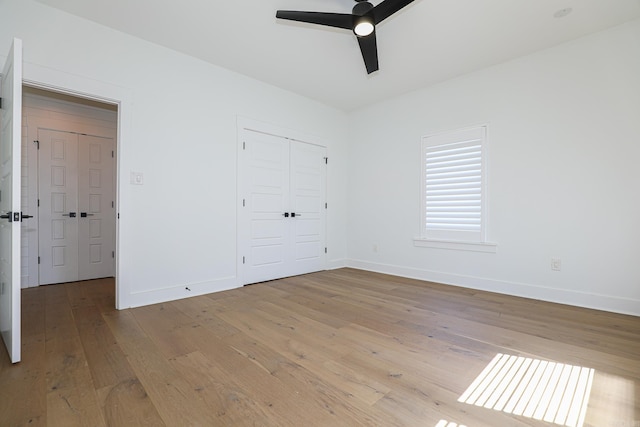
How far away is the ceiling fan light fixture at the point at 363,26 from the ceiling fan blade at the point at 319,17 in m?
0.06

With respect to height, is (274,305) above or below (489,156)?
below

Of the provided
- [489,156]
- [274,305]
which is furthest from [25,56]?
[489,156]

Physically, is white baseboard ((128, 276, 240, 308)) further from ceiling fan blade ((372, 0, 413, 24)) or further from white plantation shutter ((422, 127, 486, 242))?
ceiling fan blade ((372, 0, 413, 24))

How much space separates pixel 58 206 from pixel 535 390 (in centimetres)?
556

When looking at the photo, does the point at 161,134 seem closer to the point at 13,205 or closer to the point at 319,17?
the point at 13,205

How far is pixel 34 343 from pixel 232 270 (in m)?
1.89

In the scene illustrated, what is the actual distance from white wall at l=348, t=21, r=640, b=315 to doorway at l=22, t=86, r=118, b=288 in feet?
15.3

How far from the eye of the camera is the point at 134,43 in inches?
117

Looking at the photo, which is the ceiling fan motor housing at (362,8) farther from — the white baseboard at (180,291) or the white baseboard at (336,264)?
the white baseboard at (336,264)

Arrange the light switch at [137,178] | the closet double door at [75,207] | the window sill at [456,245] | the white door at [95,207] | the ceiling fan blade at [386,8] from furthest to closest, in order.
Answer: the white door at [95,207] < the closet double door at [75,207] < the window sill at [456,245] < the light switch at [137,178] < the ceiling fan blade at [386,8]

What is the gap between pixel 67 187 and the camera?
4.09 metres

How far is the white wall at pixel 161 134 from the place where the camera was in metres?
2.59

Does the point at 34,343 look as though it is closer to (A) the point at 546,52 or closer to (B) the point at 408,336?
(B) the point at 408,336

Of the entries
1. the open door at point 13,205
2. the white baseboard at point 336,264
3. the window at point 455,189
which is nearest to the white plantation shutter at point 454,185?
the window at point 455,189
